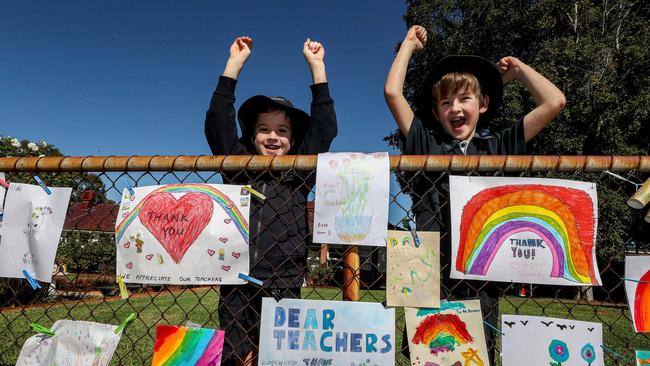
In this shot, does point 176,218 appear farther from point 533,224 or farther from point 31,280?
point 533,224

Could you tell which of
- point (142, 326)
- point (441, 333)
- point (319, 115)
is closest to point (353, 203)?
point (441, 333)

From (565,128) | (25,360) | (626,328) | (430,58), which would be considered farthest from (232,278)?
(430,58)

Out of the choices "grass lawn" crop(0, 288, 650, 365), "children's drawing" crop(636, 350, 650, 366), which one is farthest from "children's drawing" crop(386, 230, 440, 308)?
"children's drawing" crop(636, 350, 650, 366)

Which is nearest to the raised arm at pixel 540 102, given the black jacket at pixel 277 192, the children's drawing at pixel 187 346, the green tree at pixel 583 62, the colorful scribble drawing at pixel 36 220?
the black jacket at pixel 277 192

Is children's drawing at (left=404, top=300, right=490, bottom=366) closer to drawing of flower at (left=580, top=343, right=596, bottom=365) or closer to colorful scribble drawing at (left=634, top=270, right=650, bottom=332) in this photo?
drawing of flower at (left=580, top=343, right=596, bottom=365)

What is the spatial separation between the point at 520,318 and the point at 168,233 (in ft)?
4.70

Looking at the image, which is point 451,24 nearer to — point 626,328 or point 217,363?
point 626,328

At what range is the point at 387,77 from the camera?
2182 millimetres

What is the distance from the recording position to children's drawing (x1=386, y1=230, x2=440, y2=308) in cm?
162

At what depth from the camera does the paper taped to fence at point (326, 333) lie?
1.63 meters

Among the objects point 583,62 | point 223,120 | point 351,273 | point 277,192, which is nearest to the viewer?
point 351,273

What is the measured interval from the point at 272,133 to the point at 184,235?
0.77 meters

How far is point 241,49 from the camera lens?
238 centimetres

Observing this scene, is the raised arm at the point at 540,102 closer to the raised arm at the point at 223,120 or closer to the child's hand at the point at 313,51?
the child's hand at the point at 313,51
